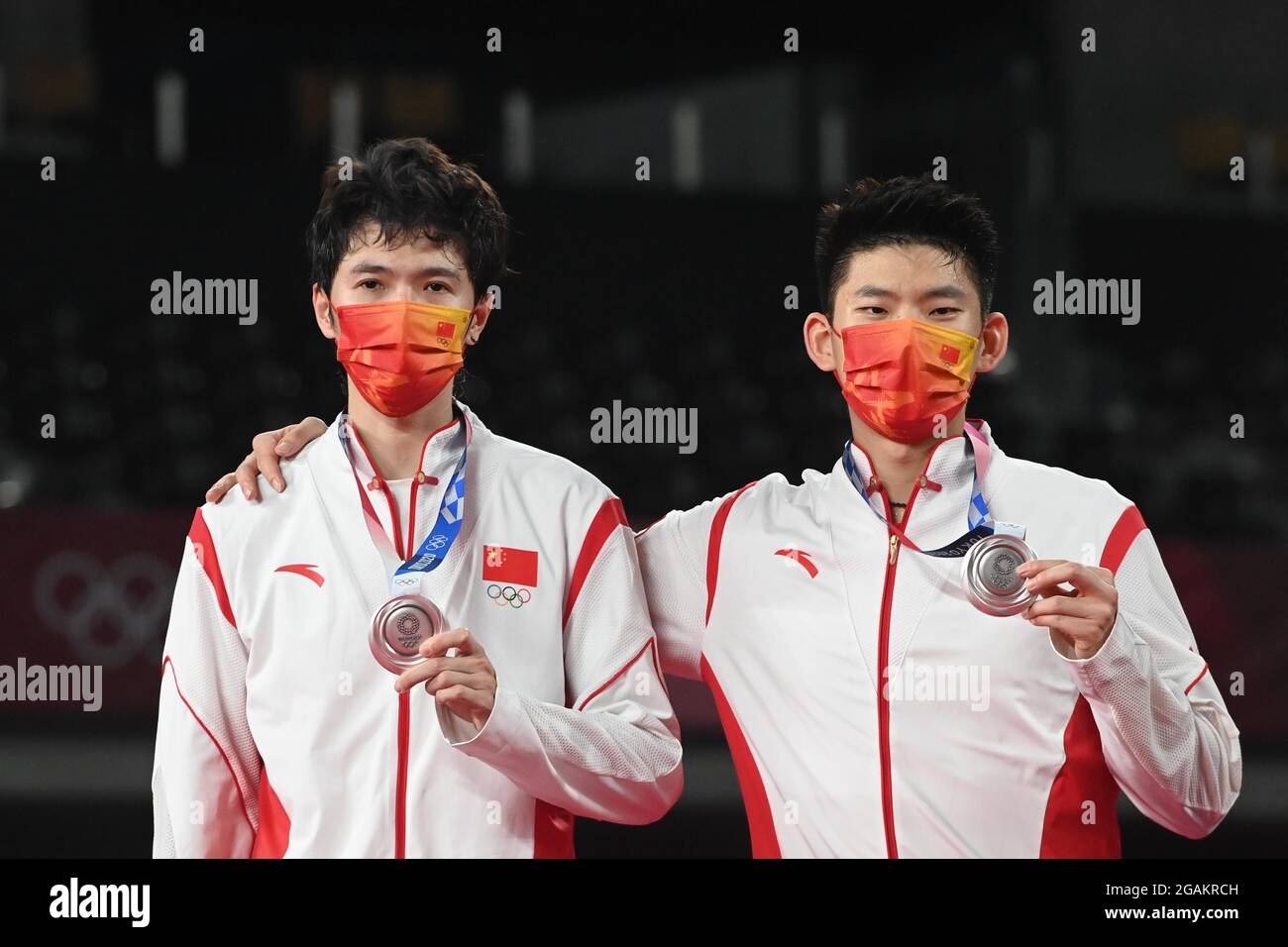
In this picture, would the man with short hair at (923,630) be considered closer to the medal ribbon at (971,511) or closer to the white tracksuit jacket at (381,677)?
the medal ribbon at (971,511)

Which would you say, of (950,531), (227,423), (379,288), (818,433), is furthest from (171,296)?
(818,433)

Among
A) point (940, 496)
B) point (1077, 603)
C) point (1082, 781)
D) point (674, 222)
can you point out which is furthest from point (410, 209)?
point (674, 222)

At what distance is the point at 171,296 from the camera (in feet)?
11.4

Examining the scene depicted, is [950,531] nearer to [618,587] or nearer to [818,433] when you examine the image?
[618,587]

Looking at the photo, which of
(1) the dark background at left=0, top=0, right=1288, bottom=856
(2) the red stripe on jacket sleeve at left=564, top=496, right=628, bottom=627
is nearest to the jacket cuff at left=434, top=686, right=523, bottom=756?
(2) the red stripe on jacket sleeve at left=564, top=496, right=628, bottom=627

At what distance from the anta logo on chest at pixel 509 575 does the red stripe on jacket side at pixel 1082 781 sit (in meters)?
0.91

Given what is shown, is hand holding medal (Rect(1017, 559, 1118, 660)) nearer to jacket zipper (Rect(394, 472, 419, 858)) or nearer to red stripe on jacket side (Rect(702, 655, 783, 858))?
red stripe on jacket side (Rect(702, 655, 783, 858))

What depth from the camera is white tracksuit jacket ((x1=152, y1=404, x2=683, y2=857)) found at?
2.47 m

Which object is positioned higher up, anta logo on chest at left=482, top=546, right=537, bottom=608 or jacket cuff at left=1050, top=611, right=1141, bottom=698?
anta logo on chest at left=482, top=546, right=537, bottom=608

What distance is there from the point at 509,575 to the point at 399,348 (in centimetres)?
41

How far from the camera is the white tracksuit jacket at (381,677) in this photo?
247 centimetres

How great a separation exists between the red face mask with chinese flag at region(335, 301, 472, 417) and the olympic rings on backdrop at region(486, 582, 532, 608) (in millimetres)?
342

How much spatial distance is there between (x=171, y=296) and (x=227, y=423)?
3255 mm

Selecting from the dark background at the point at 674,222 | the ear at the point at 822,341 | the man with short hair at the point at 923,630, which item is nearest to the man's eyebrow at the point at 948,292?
the man with short hair at the point at 923,630
